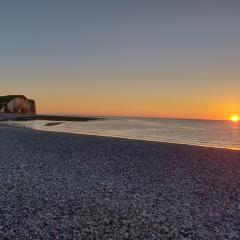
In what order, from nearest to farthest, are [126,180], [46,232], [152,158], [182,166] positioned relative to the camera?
[46,232] < [126,180] < [182,166] < [152,158]

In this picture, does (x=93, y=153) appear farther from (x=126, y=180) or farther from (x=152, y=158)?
(x=126, y=180)

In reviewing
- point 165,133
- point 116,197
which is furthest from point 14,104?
point 116,197

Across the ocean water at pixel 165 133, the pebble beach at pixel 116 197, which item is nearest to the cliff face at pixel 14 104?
the ocean water at pixel 165 133

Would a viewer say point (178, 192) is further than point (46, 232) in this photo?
Yes

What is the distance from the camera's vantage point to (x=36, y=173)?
665 inches

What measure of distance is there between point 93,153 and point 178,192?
35.7 ft

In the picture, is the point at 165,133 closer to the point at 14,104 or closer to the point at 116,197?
the point at 116,197

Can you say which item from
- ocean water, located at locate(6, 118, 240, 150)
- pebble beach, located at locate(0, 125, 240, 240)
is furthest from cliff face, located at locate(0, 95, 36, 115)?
pebble beach, located at locate(0, 125, 240, 240)

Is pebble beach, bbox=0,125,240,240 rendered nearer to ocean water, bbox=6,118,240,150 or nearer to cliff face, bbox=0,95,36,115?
ocean water, bbox=6,118,240,150

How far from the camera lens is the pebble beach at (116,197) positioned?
10.2 metres

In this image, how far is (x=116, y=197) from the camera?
1330 cm

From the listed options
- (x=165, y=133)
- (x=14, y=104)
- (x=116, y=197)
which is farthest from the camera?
(x=14, y=104)

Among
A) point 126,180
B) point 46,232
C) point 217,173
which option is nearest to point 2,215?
point 46,232

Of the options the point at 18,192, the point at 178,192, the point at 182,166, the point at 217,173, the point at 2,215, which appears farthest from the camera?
the point at 182,166
